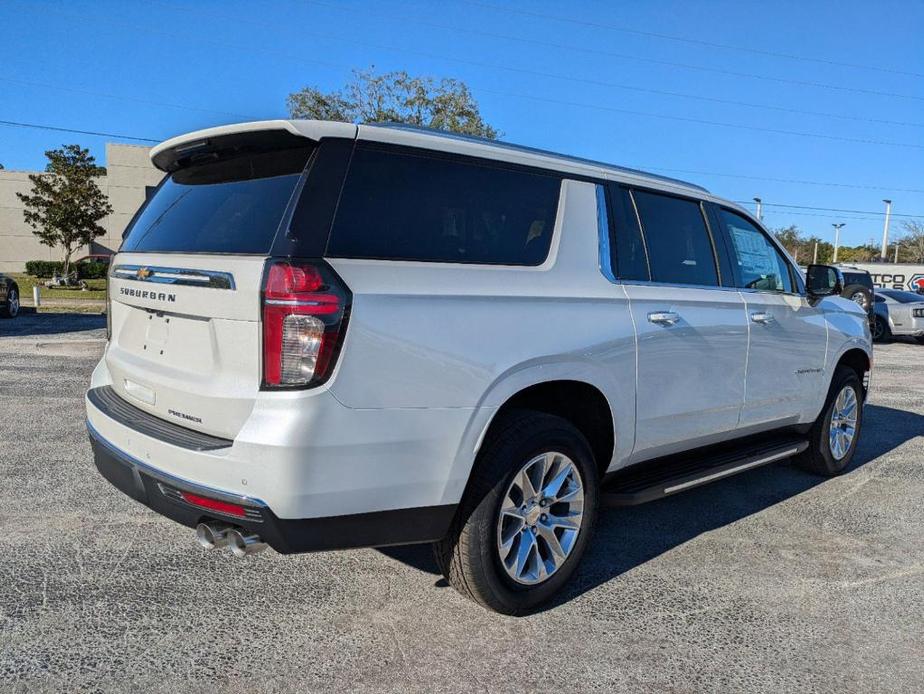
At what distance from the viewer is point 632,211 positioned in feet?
12.7

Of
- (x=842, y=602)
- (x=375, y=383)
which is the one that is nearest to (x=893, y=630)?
(x=842, y=602)

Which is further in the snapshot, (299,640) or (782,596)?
(782,596)

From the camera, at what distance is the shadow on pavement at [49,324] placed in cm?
1369

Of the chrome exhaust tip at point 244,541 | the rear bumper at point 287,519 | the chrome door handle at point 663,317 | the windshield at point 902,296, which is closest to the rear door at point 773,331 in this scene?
the chrome door handle at point 663,317

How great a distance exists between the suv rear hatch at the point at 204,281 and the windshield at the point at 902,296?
1905 cm

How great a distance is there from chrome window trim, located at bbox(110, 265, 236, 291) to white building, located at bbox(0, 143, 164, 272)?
39734mm

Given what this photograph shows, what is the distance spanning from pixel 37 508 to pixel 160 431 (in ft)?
6.46

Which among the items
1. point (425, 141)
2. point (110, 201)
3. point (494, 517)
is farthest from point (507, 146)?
point (110, 201)

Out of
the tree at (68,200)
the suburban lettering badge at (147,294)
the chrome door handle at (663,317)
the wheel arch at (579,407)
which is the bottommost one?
the wheel arch at (579,407)

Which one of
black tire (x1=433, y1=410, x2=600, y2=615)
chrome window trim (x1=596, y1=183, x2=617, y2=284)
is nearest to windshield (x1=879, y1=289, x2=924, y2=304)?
chrome window trim (x1=596, y1=183, x2=617, y2=284)

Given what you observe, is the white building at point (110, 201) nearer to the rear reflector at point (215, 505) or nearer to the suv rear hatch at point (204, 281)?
the suv rear hatch at point (204, 281)

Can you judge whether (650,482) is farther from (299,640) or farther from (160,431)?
(160,431)

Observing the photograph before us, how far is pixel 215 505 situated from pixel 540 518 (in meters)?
1.36

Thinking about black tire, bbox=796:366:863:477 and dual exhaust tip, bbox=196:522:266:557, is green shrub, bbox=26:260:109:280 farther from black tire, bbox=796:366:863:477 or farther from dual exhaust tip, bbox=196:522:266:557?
dual exhaust tip, bbox=196:522:266:557
